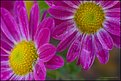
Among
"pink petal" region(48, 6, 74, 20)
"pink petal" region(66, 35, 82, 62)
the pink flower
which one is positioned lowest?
"pink petal" region(66, 35, 82, 62)

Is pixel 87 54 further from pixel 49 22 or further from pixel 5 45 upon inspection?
pixel 5 45

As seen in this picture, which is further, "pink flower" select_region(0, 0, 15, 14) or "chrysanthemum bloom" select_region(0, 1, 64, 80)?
"pink flower" select_region(0, 0, 15, 14)

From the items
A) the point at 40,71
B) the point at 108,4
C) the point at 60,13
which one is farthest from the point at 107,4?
the point at 40,71

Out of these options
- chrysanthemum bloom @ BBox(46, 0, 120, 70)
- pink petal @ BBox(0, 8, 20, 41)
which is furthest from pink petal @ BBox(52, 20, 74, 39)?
pink petal @ BBox(0, 8, 20, 41)

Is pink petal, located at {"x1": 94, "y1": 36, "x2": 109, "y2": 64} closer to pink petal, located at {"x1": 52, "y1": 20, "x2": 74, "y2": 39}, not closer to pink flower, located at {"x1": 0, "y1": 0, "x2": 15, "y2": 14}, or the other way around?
pink petal, located at {"x1": 52, "y1": 20, "x2": 74, "y2": 39}

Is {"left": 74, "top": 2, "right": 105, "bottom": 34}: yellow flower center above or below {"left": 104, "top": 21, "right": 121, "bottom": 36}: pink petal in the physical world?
above

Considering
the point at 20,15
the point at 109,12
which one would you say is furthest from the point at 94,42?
the point at 20,15

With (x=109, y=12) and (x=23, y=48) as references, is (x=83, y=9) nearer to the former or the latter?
(x=109, y=12)
